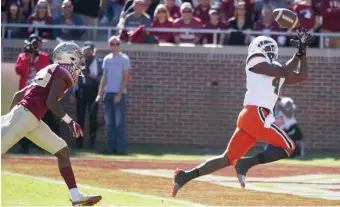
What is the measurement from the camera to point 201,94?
1811 centimetres

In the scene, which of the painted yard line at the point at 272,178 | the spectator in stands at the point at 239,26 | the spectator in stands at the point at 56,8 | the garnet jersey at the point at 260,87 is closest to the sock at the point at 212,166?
the garnet jersey at the point at 260,87

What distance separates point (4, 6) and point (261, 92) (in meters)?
9.96

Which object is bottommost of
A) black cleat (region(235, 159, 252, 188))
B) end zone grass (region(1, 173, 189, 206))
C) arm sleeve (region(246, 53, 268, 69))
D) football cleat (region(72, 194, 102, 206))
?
end zone grass (region(1, 173, 189, 206))

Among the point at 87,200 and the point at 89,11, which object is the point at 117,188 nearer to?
the point at 87,200

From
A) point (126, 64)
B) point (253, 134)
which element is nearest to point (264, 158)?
point (253, 134)

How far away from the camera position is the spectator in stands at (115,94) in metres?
16.5

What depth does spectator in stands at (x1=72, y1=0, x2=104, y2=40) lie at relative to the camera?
731 inches

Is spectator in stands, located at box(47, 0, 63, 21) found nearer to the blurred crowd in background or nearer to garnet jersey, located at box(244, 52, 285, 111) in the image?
the blurred crowd in background

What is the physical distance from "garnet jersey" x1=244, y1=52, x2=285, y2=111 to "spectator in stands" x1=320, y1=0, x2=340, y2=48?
318 inches

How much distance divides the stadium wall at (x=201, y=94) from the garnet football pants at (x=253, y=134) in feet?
26.0

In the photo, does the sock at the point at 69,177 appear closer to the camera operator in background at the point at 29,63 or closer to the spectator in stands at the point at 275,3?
the camera operator in background at the point at 29,63

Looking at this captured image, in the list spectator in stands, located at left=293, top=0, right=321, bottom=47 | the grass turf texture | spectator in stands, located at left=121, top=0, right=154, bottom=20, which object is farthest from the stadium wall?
the grass turf texture

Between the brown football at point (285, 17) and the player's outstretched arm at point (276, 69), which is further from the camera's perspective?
the brown football at point (285, 17)

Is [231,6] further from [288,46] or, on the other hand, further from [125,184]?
[125,184]
